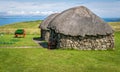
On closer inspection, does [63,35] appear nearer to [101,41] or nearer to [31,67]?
[101,41]

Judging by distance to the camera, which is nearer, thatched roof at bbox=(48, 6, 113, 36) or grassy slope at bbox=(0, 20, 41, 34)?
thatched roof at bbox=(48, 6, 113, 36)

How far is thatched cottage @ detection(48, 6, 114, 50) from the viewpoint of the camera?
25.1 metres

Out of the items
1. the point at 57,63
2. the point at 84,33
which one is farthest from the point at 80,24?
the point at 57,63

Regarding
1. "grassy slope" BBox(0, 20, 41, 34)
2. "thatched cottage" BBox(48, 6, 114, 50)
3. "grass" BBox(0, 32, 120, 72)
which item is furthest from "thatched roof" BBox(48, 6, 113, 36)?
"grassy slope" BBox(0, 20, 41, 34)

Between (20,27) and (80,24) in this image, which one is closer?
(80,24)

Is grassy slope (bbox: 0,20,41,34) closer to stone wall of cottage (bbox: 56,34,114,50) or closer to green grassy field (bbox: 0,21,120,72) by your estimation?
stone wall of cottage (bbox: 56,34,114,50)

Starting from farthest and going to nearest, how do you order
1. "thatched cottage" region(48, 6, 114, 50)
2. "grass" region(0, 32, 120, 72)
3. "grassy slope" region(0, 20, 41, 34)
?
"grassy slope" region(0, 20, 41, 34)
"thatched cottage" region(48, 6, 114, 50)
"grass" region(0, 32, 120, 72)

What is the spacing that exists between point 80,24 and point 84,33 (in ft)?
4.12

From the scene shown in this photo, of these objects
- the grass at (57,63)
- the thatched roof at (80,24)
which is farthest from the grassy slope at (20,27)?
the grass at (57,63)

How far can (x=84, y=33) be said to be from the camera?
81.8 ft

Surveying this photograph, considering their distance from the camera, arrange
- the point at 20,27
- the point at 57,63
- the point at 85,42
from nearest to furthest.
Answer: the point at 57,63 → the point at 85,42 → the point at 20,27

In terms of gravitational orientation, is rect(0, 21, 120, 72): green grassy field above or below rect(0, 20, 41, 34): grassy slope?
above

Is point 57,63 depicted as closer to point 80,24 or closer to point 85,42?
point 85,42

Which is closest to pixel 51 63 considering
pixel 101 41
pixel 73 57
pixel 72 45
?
pixel 73 57
